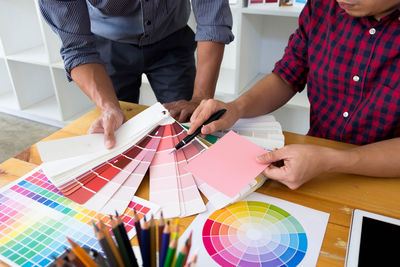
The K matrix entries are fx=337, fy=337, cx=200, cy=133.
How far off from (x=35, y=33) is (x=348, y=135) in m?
2.41

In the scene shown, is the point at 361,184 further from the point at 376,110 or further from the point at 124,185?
the point at 124,185

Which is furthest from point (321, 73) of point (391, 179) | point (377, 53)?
point (391, 179)

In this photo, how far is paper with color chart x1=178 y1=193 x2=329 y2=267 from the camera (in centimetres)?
53

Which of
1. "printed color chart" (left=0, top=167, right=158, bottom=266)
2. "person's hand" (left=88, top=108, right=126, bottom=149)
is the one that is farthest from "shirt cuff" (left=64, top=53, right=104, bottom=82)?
"printed color chart" (left=0, top=167, right=158, bottom=266)

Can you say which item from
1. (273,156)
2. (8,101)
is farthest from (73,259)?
(8,101)

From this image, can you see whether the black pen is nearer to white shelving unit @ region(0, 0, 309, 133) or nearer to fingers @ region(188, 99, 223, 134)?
fingers @ region(188, 99, 223, 134)

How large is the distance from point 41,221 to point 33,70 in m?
2.24

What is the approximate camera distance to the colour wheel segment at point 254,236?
0.53 m

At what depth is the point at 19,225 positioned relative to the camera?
594 mm

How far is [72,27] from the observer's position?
1.09 metres

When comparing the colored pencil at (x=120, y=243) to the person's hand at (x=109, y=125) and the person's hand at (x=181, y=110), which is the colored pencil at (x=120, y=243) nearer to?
the person's hand at (x=109, y=125)

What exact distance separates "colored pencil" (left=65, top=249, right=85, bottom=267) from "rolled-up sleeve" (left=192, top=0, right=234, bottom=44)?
0.97 m

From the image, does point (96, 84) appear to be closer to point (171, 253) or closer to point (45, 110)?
point (171, 253)

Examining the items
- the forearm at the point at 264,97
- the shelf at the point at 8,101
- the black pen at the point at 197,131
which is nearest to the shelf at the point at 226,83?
the forearm at the point at 264,97
